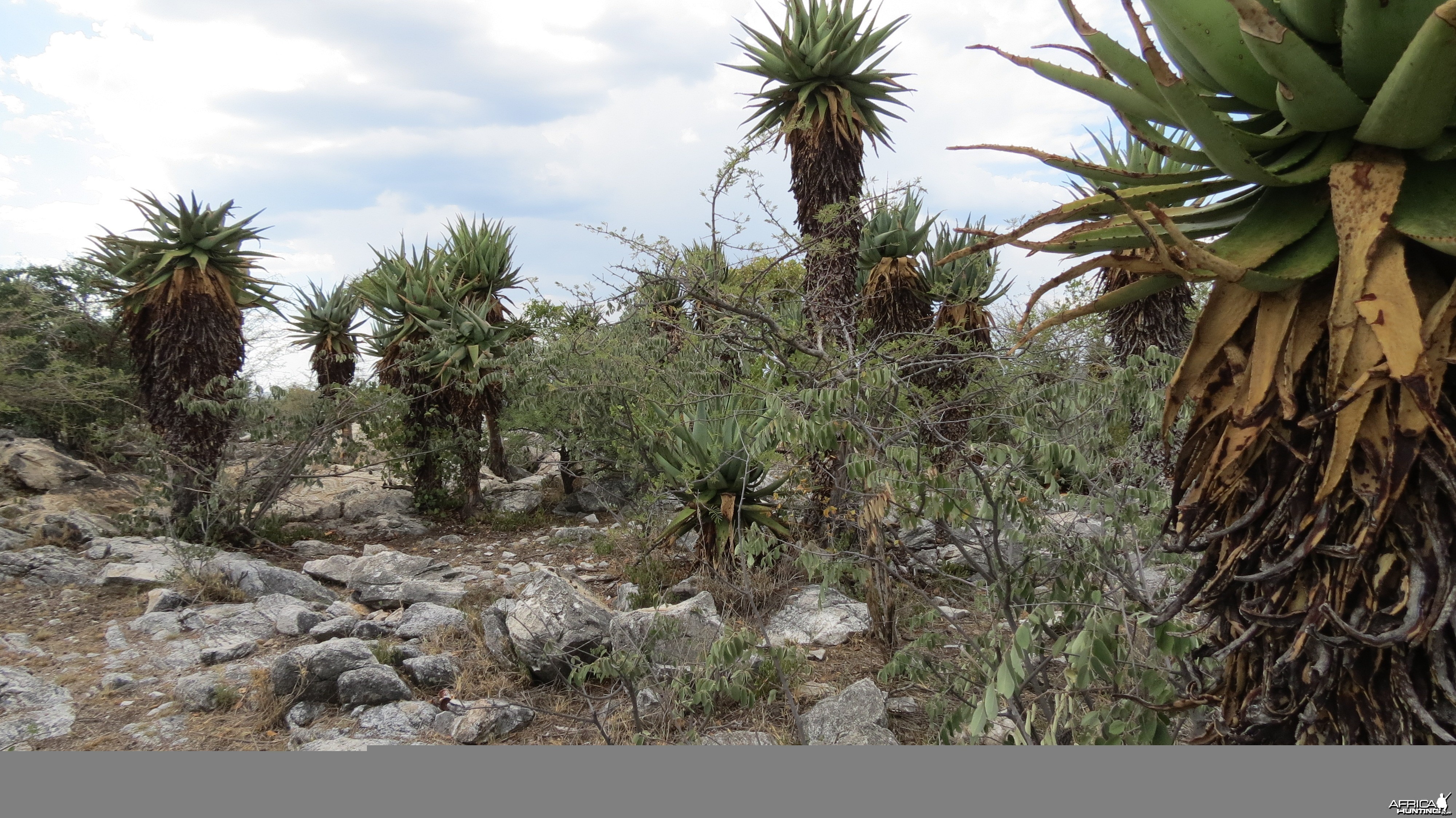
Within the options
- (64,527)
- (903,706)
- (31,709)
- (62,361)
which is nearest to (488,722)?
(903,706)

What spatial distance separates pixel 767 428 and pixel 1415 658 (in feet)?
10.6

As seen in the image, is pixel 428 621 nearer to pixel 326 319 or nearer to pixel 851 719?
pixel 851 719

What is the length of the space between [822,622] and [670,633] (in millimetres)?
2296

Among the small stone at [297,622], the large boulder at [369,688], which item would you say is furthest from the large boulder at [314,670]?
the small stone at [297,622]

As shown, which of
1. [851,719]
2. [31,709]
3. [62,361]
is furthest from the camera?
[62,361]

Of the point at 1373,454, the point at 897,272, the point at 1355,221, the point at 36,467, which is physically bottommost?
the point at 36,467

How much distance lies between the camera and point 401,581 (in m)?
9.57

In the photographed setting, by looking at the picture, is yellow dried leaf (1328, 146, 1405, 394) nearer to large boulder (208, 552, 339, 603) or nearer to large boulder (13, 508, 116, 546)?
large boulder (208, 552, 339, 603)

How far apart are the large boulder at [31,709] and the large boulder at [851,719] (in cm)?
491

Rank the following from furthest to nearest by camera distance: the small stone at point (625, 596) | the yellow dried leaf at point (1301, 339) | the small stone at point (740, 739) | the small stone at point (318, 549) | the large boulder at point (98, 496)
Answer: the large boulder at point (98, 496) < the small stone at point (318, 549) < the small stone at point (625, 596) < the small stone at point (740, 739) < the yellow dried leaf at point (1301, 339)

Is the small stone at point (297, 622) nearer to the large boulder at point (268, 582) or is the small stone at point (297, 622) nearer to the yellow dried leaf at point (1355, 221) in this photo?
the large boulder at point (268, 582)

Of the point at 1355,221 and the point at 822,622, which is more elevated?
the point at 1355,221

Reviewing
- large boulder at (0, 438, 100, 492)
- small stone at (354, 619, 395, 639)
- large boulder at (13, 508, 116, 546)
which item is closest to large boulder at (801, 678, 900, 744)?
small stone at (354, 619, 395, 639)

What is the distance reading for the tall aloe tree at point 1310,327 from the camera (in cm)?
160
